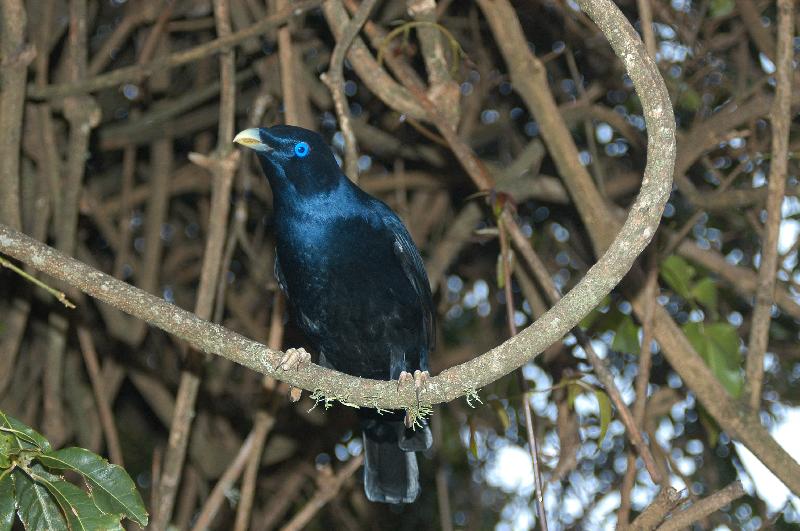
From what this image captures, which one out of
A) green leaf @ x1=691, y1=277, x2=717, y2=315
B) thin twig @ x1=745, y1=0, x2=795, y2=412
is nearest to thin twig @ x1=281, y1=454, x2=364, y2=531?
green leaf @ x1=691, y1=277, x2=717, y2=315

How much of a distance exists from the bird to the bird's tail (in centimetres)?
13

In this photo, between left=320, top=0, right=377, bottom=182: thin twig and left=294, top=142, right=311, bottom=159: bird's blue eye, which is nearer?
left=294, top=142, right=311, bottom=159: bird's blue eye

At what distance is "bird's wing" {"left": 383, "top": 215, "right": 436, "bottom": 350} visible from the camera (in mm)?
4090

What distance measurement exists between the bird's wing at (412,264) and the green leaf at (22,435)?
186 centimetres

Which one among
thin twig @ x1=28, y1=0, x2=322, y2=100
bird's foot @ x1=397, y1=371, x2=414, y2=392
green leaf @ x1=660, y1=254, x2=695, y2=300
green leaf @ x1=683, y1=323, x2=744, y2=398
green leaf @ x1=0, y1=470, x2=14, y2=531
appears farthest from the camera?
thin twig @ x1=28, y1=0, x2=322, y2=100

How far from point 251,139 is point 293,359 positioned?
1007 mm

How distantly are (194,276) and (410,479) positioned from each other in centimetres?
241

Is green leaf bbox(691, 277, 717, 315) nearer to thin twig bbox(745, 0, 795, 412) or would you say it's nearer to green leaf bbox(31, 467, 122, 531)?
thin twig bbox(745, 0, 795, 412)

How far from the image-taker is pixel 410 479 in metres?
4.41

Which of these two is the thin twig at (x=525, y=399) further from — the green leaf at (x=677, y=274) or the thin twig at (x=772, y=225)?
the thin twig at (x=772, y=225)

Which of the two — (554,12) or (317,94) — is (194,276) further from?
(554,12)

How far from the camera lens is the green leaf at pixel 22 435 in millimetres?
2480

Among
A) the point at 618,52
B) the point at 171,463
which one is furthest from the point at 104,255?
the point at 618,52

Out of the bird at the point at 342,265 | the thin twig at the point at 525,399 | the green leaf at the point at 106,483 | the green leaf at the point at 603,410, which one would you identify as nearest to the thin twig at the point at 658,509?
the thin twig at the point at 525,399
